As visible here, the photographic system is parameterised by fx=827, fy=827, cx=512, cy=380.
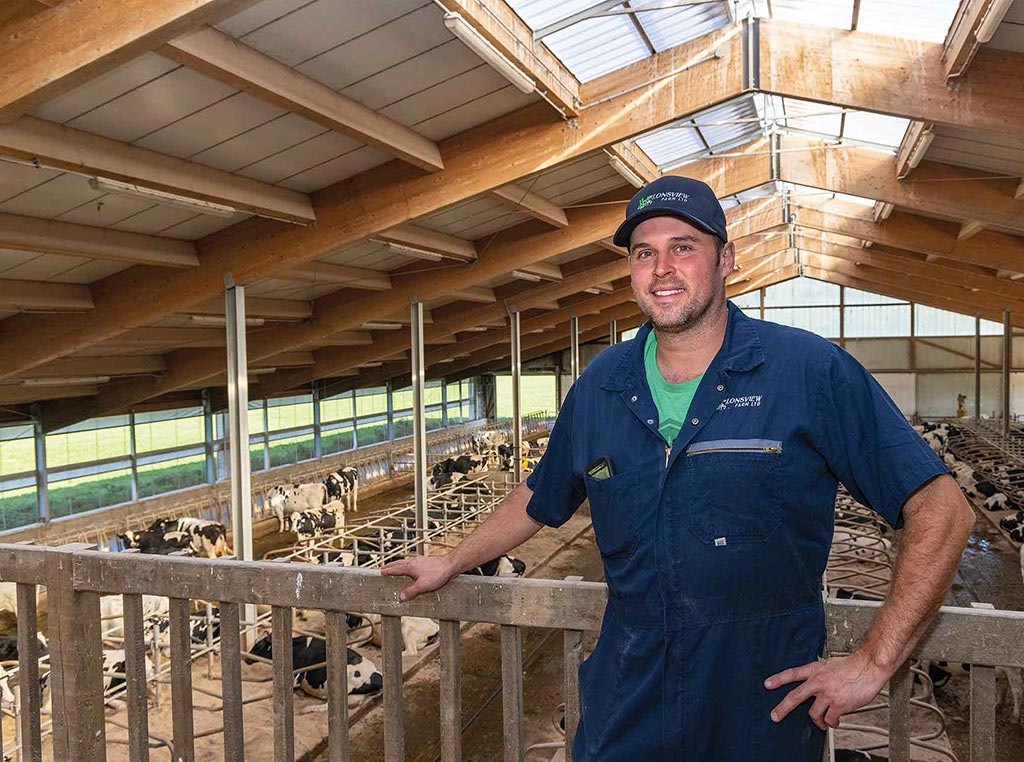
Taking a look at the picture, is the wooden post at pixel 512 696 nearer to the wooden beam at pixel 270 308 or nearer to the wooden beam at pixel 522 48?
the wooden beam at pixel 522 48

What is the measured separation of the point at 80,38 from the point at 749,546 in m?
3.60

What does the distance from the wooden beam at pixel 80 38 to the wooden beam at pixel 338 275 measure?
14.4 ft

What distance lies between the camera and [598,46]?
657 cm

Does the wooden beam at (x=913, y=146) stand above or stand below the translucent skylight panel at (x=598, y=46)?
below

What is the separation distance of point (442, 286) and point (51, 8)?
8.52m

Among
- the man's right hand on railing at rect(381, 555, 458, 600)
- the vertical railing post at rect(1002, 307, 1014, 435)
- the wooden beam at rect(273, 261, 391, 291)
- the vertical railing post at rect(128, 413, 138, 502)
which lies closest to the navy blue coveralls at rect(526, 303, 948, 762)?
the man's right hand on railing at rect(381, 555, 458, 600)

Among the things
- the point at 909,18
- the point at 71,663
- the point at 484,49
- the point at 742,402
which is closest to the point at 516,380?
the point at 909,18

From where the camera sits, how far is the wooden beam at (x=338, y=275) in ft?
31.0

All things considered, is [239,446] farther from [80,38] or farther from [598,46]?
[80,38]

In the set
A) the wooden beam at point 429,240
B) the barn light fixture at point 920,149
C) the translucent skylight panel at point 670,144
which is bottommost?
the wooden beam at point 429,240

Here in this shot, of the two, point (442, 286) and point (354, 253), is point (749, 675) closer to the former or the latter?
point (354, 253)

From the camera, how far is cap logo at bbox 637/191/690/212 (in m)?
1.71

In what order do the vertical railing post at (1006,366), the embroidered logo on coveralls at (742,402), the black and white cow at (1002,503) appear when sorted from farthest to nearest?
the vertical railing post at (1006,366), the black and white cow at (1002,503), the embroidered logo on coveralls at (742,402)

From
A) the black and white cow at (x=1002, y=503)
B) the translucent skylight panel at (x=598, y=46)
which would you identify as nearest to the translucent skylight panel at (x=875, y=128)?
the translucent skylight panel at (x=598, y=46)
